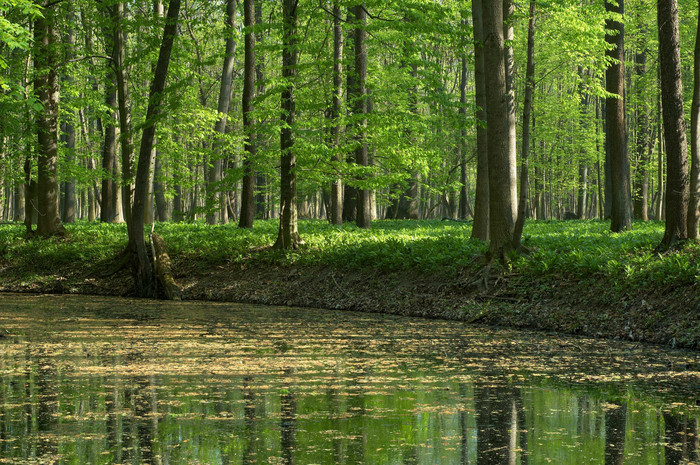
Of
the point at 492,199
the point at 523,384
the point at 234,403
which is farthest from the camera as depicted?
the point at 492,199

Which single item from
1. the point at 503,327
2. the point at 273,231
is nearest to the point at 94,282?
the point at 273,231

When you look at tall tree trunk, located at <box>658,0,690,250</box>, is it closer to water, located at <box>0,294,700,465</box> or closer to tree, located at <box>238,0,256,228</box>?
water, located at <box>0,294,700,465</box>

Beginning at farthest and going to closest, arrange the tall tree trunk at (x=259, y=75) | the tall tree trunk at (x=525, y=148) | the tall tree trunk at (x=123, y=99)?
the tall tree trunk at (x=259, y=75), the tall tree trunk at (x=123, y=99), the tall tree trunk at (x=525, y=148)

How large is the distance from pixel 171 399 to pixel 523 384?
135 inches

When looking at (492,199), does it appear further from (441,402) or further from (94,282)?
(94,282)

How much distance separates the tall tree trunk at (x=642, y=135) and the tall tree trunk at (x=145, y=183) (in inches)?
719

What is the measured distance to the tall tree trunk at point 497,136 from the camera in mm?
13328

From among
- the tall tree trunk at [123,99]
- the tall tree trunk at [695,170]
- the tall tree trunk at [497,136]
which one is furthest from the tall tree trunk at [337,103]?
the tall tree trunk at [695,170]

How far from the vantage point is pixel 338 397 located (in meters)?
6.47

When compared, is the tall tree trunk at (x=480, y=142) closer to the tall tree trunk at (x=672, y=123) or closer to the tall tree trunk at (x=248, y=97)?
the tall tree trunk at (x=672, y=123)

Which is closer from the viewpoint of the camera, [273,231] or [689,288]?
[689,288]

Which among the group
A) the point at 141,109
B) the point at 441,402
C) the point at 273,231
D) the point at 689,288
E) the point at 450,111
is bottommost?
the point at 441,402

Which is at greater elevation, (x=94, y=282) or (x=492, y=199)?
(x=492, y=199)

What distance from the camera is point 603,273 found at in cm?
1205
